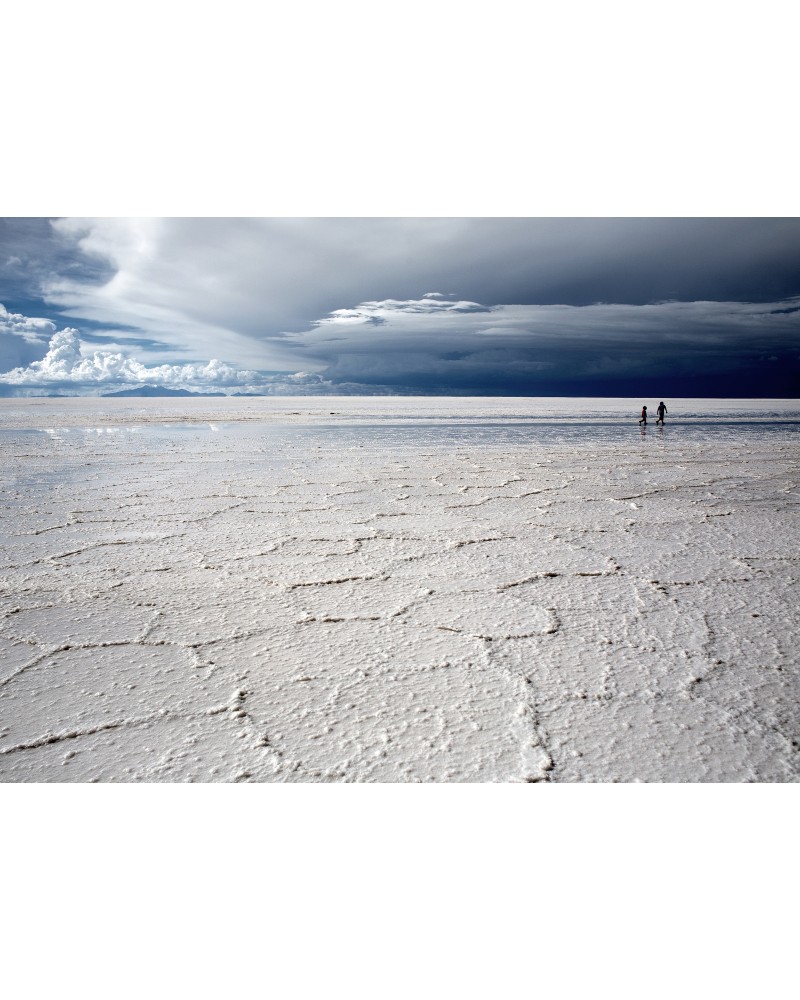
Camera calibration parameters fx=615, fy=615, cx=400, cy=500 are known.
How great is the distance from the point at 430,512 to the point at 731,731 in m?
2.51

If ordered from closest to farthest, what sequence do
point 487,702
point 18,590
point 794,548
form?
point 487,702
point 18,590
point 794,548

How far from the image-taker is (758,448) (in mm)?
8336

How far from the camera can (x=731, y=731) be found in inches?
55.3

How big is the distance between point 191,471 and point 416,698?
482cm

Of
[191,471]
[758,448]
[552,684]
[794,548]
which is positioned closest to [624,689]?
[552,684]

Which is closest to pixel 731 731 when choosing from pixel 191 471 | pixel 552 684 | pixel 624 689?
pixel 624 689

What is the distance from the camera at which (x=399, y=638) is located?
191cm

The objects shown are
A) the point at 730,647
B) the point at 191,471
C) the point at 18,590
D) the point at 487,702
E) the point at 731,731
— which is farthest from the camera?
the point at 191,471

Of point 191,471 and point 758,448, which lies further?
point 758,448

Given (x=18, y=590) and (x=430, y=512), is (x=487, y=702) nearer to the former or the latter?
(x=18, y=590)

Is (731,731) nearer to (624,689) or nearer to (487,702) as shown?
(624,689)

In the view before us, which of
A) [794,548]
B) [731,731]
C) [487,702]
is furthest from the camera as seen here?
[794,548]

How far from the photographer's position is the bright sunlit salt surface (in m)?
1.34

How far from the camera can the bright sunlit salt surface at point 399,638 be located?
1.34 meters
